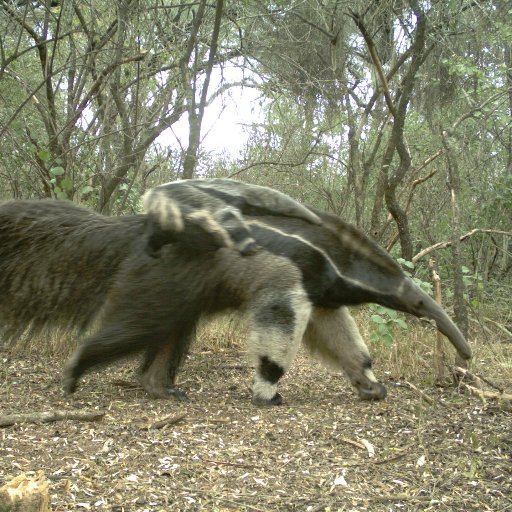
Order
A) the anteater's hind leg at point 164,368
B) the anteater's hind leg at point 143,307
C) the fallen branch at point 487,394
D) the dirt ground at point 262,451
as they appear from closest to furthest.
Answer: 1. the dirt ground at point 262,451
2. the fallen branch at point 487,394
3. the anteater's hind leg at point 143,307
4. the anteater's hind leg at point 164,368

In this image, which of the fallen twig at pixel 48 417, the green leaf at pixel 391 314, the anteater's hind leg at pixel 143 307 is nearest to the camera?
the fallen twig at pixel 48 417

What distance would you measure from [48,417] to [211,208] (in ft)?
5.74

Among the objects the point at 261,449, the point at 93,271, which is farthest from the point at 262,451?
the point at 93,271

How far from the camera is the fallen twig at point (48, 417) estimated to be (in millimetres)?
3914

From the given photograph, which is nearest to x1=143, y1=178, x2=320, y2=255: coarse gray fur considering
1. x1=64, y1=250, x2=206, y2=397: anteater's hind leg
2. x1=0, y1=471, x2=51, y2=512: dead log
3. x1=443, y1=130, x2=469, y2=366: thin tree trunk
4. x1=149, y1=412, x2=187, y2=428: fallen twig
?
x1=64, y1=250, x2=206, y2=397: anteater's hind leg

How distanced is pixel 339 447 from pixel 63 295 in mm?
2273

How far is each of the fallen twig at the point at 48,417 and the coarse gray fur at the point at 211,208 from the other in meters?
1.23

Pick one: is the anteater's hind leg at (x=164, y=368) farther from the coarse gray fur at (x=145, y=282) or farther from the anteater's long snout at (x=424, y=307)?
the anteater's long snout at (x=424, y=307)

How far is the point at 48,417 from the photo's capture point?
4035 millimetres

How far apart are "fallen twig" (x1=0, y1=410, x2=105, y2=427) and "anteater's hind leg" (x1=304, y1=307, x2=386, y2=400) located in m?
1.97

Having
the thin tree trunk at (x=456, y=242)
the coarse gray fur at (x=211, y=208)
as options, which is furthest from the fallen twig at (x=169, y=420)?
the thin tree trunk at (x=456, y=242)

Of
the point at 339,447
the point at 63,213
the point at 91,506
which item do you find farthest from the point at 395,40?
the point at 91,506

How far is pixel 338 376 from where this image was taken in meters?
6.12

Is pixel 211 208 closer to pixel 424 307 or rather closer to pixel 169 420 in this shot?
pixel 169 420
